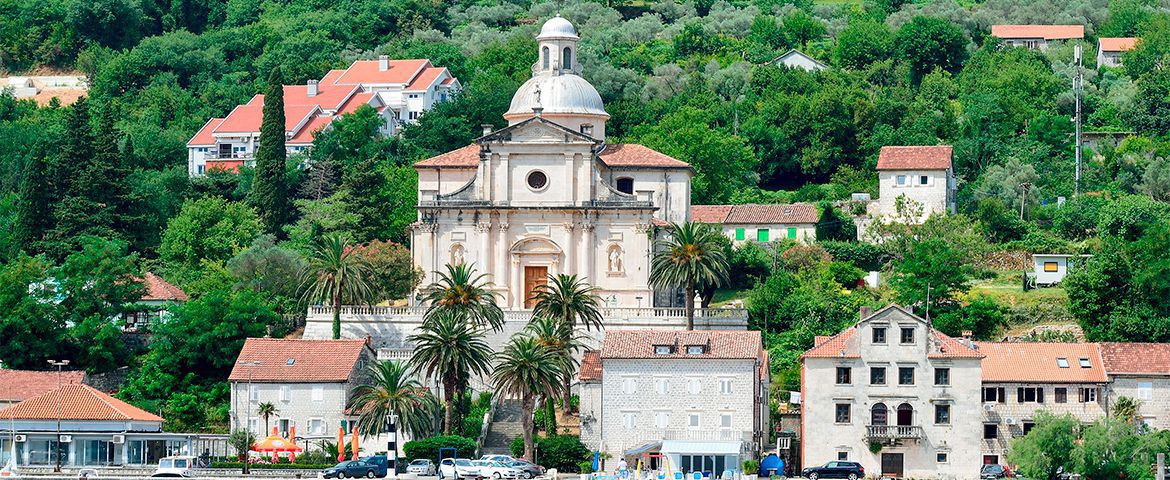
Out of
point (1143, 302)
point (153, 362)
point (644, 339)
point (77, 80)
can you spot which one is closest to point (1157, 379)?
point (1143, 302)

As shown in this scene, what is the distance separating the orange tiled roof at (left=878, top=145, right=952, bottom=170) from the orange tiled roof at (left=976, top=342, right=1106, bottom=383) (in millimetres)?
29930

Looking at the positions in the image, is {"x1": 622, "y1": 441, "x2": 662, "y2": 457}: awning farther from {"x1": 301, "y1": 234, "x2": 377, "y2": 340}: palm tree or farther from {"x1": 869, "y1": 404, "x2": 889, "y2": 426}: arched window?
{"x1": 301, "y1": 234, "x2": 377, "y2": 340}: palm tree

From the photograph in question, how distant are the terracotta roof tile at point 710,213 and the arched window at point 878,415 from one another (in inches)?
1235

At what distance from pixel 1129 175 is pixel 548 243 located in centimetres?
3783

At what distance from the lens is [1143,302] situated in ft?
307

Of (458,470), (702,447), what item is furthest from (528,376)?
(458,470)

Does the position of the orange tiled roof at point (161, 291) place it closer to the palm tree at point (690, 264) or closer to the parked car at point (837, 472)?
the palm tree at point (690, 264)

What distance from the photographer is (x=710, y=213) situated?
116062 mm

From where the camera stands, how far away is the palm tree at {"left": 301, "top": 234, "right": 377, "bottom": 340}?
95812 mm

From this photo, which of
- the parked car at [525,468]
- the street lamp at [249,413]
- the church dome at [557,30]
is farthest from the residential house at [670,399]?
the church dome at [557,30]

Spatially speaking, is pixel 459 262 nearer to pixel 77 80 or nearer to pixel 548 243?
pixel 548 243

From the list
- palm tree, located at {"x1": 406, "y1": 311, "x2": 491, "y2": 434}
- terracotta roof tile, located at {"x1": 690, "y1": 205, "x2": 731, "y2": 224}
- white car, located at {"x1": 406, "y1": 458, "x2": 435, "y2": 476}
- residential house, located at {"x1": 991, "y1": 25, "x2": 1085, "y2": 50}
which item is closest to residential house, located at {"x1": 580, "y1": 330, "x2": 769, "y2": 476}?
palm tree, located at {"x1": 406, "y1": 311, "x2": 491, "y2": 434}

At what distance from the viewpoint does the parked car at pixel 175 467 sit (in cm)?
7894

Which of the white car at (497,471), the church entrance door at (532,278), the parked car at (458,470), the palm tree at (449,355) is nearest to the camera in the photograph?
the parked car at (458,470)
